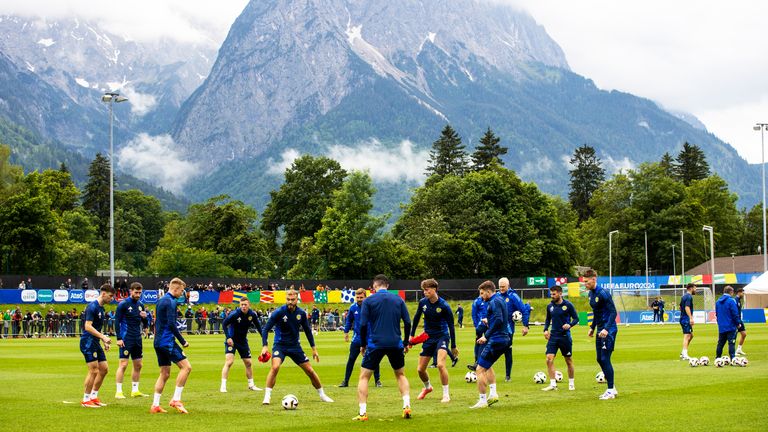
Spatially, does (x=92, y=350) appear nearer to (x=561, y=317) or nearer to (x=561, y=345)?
(x=561, y=345)

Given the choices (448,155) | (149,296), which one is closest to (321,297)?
(149,296)

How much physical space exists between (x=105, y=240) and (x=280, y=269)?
45538 mm

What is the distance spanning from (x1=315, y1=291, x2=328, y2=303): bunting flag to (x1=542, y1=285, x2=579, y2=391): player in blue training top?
6203 cm

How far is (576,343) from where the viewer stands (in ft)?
144

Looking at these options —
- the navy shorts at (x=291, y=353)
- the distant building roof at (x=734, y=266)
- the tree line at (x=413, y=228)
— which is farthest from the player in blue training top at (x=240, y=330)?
the distant building roof at (x=734, y=266)

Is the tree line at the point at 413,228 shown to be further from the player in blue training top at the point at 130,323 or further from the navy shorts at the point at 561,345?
the navy shorts at the point at 561,345

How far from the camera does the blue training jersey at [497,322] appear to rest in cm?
1828

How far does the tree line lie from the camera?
106m

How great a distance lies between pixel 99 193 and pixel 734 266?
100m

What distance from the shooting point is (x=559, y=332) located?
21516mm

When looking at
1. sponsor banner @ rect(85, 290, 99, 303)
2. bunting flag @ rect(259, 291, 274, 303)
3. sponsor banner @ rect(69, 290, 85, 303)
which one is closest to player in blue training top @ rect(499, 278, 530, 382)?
sponsor banner @ rect(85, 290, 99, 303)

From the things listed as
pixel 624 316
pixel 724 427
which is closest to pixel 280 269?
pixel 624 316

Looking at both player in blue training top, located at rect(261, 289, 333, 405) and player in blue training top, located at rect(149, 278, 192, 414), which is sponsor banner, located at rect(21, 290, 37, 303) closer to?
player in blue training top, located at rect(149, 278, 192, 414)

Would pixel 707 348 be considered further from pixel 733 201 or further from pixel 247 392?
pixel 733 201
